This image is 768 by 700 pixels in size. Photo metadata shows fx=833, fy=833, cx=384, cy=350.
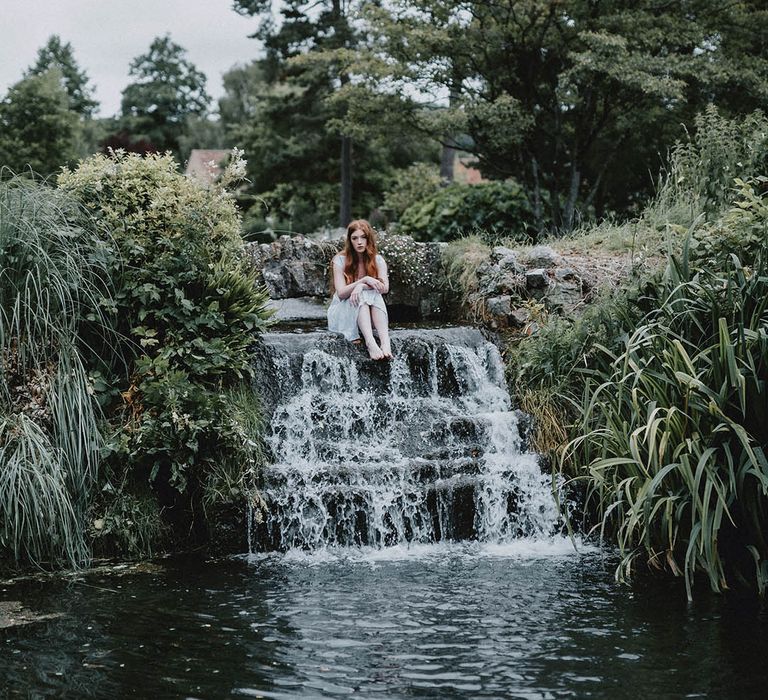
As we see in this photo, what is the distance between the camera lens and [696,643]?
397 centimetres

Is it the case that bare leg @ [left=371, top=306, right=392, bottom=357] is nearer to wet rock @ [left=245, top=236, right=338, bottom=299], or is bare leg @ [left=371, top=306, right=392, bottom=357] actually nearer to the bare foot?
the bare foot

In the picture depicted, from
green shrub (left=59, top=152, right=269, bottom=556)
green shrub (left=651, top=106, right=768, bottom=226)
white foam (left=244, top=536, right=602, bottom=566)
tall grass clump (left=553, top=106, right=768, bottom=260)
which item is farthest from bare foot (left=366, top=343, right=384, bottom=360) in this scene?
green shrub (left=651, top=106, right=768, bottom=226)

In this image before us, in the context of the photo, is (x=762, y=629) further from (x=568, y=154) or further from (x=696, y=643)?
(x=568, y=154)

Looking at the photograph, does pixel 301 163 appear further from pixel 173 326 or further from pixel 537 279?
pixel 173 326

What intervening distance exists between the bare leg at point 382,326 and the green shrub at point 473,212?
6.46 meters

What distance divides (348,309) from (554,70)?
831 centimetres

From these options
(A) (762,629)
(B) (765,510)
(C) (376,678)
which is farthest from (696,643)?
(C) (376,678)

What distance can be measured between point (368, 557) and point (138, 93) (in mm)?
43187

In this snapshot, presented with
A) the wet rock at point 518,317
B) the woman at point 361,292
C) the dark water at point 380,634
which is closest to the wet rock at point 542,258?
the wet rock at point 518,317

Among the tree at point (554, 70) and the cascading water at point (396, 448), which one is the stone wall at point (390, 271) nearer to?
the cascading water at point (396, 448)

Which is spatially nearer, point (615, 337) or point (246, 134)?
point (615, 337)

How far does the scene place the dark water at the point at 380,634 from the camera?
11.6 ft

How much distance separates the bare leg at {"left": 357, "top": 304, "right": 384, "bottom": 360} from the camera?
7.40 meters

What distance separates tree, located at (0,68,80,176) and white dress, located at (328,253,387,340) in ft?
69.7
